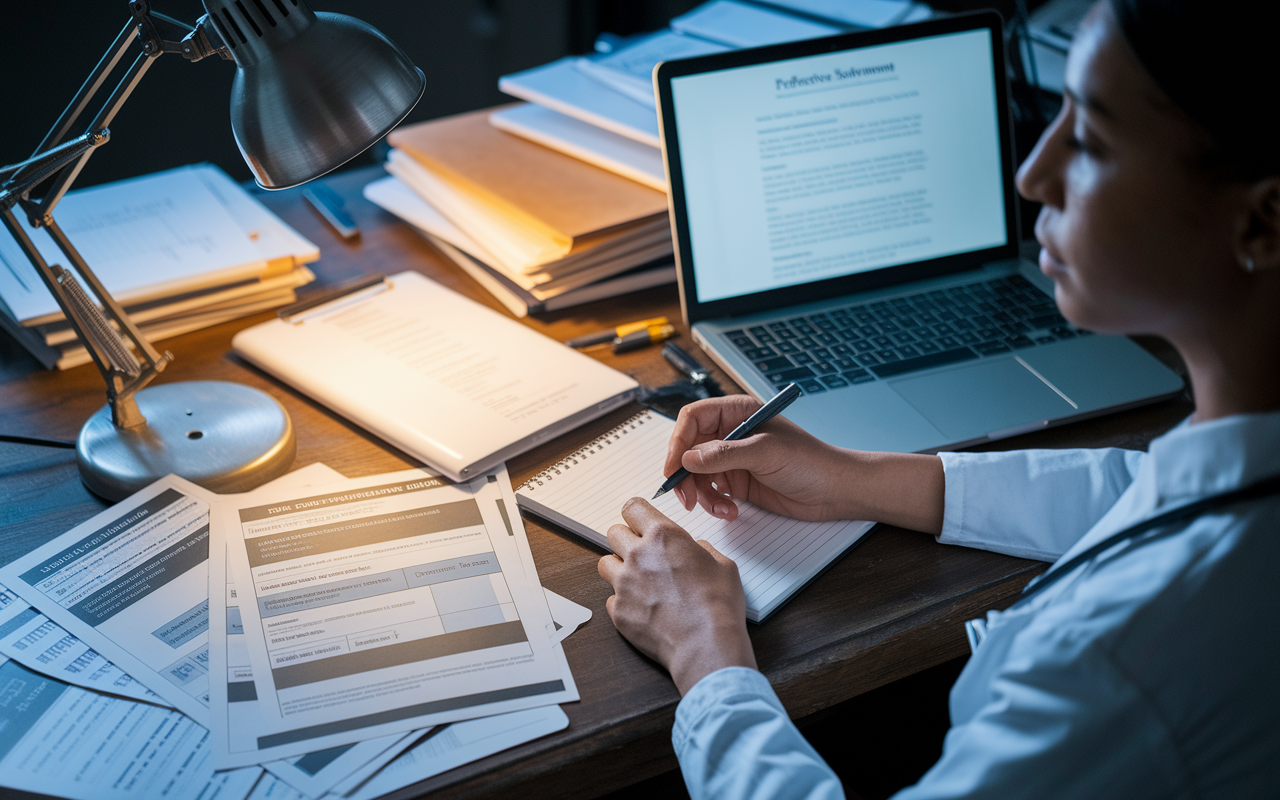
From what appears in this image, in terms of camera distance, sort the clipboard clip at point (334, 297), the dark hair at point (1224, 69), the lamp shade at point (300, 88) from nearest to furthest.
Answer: the dark hair at point (1224, 69), the lamp shade at point (300, 88), the clipboard clip at point (334, 297)

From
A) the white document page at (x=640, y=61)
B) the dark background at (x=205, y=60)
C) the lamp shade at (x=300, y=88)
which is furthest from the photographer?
the dark background at (x=205, y=60)

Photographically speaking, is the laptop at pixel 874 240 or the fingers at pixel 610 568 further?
the laptop at pixel 874 240

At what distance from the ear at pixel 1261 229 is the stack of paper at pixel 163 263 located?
1.04m

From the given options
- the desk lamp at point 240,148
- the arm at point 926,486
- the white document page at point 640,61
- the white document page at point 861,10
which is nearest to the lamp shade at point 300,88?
the desk lamp at point 240,148

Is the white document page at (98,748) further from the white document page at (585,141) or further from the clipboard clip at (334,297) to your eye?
the white document page at (585,141)

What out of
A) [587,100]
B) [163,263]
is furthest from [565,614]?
[587,100]

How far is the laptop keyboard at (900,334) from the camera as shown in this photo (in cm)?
105

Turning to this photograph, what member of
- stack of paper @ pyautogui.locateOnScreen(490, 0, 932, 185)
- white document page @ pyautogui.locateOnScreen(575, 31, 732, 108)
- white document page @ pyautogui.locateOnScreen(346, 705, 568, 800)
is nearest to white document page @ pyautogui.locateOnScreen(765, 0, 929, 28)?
stack of paper @ pyautogui.locateOnScreen(490, 0, 932, 185)

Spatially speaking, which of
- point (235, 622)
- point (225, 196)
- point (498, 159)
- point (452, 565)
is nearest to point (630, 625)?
point (452, 565)

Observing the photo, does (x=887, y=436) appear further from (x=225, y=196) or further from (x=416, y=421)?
(x=225, y=196)

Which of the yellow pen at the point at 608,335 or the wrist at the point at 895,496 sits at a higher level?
the yellow pen at the point at 608,335

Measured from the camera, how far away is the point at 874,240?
3.86ft

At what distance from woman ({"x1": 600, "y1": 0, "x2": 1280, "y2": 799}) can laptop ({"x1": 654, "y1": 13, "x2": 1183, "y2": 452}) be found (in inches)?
14.9

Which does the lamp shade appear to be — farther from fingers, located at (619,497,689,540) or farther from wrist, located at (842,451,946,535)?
wrist, located at (842,451,946,535)
